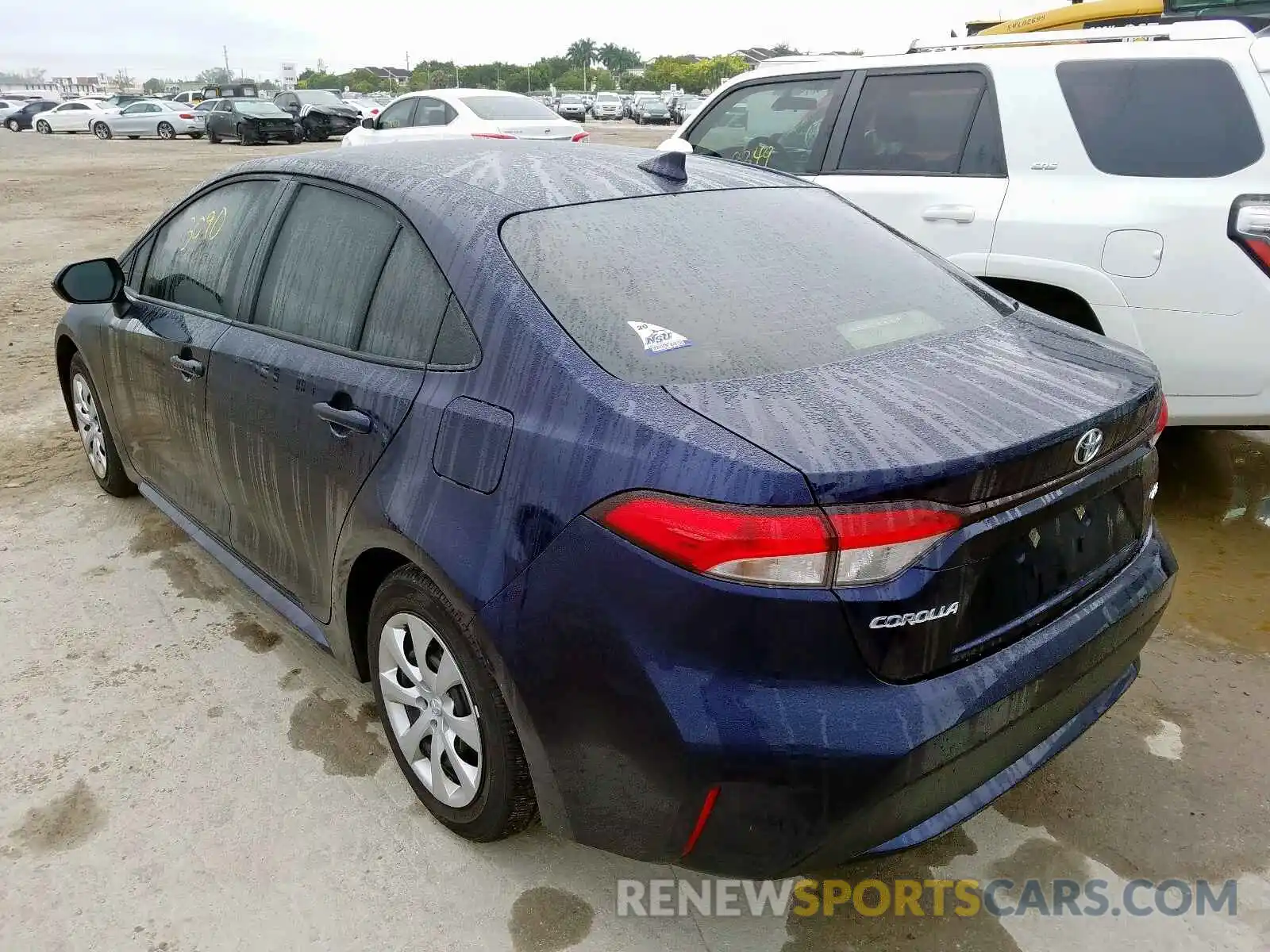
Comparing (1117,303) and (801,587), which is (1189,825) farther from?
(1117,303)

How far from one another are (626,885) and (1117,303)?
2.94 meters

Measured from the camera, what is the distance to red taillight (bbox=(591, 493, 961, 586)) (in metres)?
1.65

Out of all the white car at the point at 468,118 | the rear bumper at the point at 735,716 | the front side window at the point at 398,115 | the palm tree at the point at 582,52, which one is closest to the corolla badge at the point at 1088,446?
the rear bumper at the point at 735,716

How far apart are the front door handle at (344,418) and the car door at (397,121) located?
40.9 feet

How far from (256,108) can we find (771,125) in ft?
88.8

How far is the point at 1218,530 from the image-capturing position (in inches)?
160

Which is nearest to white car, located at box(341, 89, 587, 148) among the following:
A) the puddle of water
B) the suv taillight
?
the puddle of water

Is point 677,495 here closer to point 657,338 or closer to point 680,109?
point 657,338

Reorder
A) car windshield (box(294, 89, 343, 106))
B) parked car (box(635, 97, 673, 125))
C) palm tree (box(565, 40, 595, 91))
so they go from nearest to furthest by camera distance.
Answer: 1. car windshield (box(294, 89, 343, 106))
2. parked car (box(635, 97, 673, 125))
3. palm tree (box(565, 40, 595, 91))

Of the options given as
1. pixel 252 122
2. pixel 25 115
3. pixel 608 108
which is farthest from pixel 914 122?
pixel 608 108

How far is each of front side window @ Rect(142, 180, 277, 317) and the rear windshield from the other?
1167 mm

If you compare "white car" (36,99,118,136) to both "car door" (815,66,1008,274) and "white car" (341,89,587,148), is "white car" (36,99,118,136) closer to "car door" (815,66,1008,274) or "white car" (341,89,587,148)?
"white car" (341,89,587,148)

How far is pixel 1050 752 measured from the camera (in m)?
2.11

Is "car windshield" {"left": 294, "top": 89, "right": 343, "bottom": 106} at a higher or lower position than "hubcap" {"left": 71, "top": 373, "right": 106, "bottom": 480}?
higher
